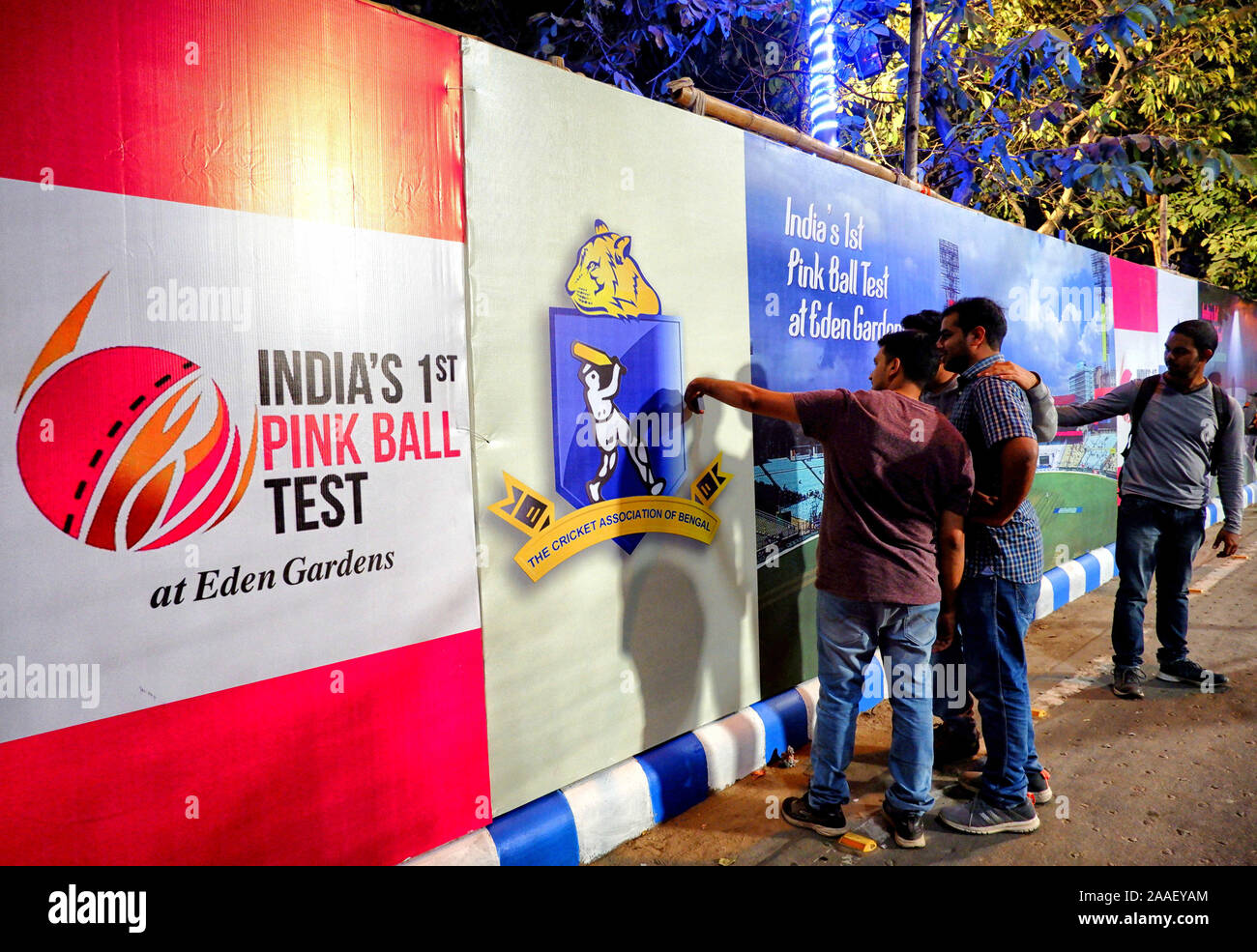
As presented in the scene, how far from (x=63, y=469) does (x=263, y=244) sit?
804 millimetres

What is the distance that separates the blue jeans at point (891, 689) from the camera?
323 cm

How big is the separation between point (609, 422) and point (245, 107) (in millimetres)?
1632

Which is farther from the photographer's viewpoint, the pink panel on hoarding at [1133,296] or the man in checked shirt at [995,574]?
the pink panel on hoarding at [1133,296]

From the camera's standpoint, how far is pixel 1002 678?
344 cm

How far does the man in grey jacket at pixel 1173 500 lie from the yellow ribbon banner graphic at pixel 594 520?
257 centimetres

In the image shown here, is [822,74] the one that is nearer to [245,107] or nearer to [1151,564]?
[1151,564]

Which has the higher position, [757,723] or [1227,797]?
[757,723]

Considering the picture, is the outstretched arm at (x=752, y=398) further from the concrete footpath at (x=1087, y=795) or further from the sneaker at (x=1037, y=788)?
the sneaker at (x=1037, y=788)

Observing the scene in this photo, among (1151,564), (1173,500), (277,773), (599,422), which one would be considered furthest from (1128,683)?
(277,773)

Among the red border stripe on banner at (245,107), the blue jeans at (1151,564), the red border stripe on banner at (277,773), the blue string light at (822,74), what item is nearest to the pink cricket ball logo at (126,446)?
the red border stripe on banner at (245,107)

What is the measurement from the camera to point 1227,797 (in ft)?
11.9
